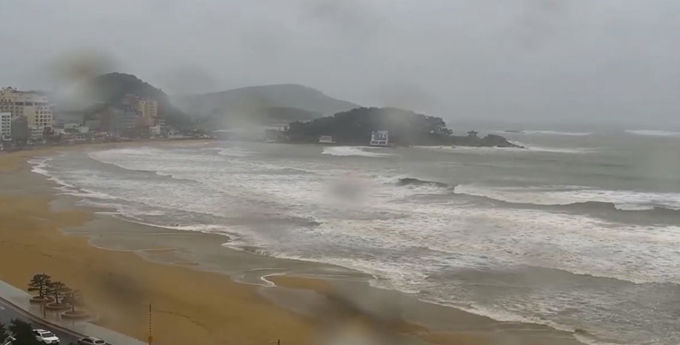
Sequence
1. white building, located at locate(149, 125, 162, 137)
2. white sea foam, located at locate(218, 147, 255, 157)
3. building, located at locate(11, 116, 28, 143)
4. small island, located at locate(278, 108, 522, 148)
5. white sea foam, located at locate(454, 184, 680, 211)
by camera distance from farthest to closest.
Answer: white building, located at locate(149, 125, 162, 137) < small island, located at locate(278, 108, 522, 148) < building, located at locate(11, 116, 28, 143) < white sea foam, located at locate(218, 147, 255, 157) < white sea foam, located at locate(454, 184, 680, 211)

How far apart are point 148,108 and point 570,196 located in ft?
127

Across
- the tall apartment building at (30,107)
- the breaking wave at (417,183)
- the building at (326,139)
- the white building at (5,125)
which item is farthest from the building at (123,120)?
the breaking wave at (417,183)

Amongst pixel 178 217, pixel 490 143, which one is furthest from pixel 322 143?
pixel 178 217

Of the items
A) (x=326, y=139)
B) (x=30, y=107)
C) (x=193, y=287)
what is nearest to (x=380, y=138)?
(x=326, y=139)

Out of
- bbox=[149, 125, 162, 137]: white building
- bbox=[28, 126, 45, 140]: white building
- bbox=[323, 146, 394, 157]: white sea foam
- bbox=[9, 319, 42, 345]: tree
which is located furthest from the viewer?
bbox=[149, 125, 162, 137]: white building

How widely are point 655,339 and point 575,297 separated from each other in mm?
1307

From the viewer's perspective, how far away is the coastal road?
6.01m

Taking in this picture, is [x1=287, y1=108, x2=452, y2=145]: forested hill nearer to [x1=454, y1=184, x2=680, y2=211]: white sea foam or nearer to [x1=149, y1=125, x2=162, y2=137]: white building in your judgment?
[x1=149, y1=125, x2=162, y2=137]: white building

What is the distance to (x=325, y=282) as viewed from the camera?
8.54 meters

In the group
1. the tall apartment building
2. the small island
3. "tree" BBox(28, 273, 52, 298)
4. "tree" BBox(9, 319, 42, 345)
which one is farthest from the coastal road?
the tall apartment building

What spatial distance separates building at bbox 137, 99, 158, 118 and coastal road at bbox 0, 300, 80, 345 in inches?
1721

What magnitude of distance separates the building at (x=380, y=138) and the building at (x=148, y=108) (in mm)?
17070

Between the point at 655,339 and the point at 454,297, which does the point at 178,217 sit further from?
the point at 655,339

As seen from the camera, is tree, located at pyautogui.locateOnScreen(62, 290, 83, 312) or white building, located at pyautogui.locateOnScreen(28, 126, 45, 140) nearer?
tree, located at pyautogui.locateOnScreen(62, 290, 83, 312)
